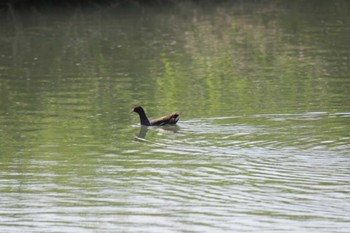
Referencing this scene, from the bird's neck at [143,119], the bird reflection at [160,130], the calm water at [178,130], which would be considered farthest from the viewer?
the bird's neck at [143,119]

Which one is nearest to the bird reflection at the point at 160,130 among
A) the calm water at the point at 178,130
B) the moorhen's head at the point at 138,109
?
the calm water at the point at 178,130

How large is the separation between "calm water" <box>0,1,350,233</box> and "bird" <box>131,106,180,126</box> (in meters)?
0.18

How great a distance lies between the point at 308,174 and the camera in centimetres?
1544

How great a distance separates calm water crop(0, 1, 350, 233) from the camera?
13641 millimetres

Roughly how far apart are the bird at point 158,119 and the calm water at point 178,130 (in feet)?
0.60

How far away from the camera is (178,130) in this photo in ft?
64.0

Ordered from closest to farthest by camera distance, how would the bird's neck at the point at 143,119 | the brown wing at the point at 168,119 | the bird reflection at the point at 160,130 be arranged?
the bird reflection at the point at 160,130, the brown wing at the point at 168,119, the bird's neck at the point at 143,119

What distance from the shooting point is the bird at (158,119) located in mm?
19844

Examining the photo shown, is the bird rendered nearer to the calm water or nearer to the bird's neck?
the bird's neck

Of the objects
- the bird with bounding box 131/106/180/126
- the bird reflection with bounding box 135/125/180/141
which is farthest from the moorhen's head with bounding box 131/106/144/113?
the bird reflection with bounding box 135/125/180/141

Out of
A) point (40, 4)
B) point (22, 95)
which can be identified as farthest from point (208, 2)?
point (22, 95)

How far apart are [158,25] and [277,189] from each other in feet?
80.1

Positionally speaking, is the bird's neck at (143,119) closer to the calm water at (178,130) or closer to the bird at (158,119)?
the bird at (158,119)

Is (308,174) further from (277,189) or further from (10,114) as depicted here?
(10,114)
